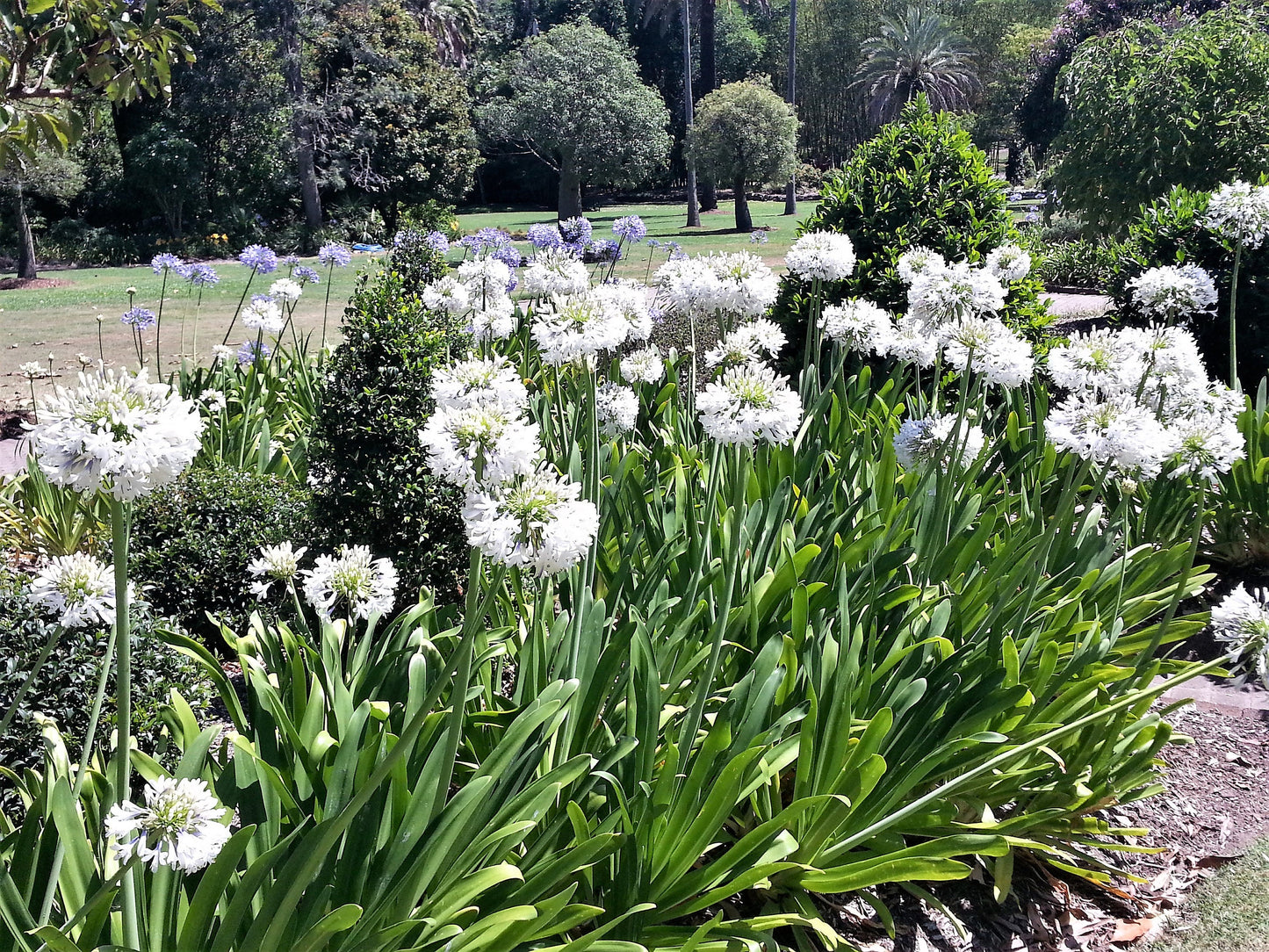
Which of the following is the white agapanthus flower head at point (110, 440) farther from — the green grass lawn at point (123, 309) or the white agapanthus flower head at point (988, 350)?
the green grass lawn at point (123, 309)

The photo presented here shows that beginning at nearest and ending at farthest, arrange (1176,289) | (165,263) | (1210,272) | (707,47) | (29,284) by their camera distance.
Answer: (1176,289)
(165,263)
(1210,272)
(29,284)
(707,47)

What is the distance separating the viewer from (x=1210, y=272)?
303 inches

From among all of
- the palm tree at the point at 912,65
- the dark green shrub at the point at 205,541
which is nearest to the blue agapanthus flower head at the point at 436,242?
the dark green shrub at the point at 205,541

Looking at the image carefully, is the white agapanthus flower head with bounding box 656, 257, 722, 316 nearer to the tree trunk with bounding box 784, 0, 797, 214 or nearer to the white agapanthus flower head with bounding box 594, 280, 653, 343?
the white agapanthus flower head with bounding box 594, 280, 653, 343

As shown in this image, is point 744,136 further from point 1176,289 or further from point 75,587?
point 75,587

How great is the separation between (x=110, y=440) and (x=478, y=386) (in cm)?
83

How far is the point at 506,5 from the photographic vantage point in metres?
61.1

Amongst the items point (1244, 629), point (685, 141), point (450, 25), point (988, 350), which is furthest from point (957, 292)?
point (450, 25)

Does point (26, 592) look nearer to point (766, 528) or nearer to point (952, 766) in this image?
point (766, 528)

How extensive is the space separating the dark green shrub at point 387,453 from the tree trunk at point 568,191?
2985cm

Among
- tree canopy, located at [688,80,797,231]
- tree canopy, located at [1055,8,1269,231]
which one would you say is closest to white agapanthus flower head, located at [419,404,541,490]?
tree canopy, located at [1055,8,1269,231]

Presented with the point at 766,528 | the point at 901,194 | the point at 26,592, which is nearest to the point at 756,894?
the point at 766,528

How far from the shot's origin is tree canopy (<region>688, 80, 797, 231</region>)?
104 feet

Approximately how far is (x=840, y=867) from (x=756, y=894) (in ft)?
1.05
